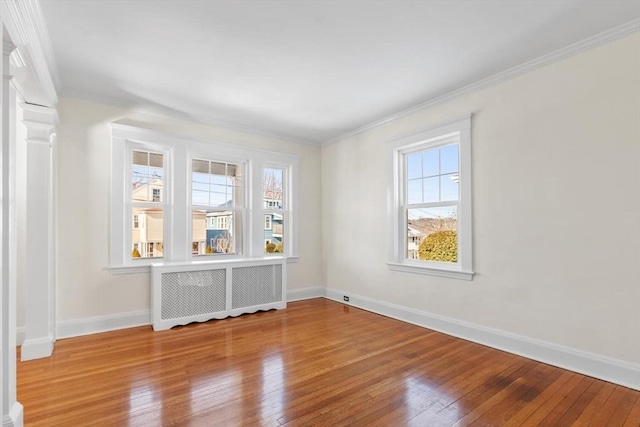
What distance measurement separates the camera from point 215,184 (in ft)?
15.4

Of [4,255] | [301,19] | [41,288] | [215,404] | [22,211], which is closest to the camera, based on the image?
[4,255]

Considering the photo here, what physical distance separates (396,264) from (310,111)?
7.59 ft

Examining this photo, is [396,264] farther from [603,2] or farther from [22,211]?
[22,211]

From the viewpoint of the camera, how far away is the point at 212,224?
4645 millimetres

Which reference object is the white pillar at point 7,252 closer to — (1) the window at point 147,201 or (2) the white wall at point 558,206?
(1) the window at point 147,201

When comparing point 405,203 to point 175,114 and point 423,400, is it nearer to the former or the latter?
point 423,400

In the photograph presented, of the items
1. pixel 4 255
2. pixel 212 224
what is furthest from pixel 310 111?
pixel 4 255

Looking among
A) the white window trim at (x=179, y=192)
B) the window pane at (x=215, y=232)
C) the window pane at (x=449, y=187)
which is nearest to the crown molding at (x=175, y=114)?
the white window trim at (x=179, y=192)

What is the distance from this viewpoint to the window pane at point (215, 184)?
4.52 metres

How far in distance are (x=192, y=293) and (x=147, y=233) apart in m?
0.99

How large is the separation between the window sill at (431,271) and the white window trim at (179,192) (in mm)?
1765

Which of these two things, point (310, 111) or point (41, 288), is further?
point (310, 111)

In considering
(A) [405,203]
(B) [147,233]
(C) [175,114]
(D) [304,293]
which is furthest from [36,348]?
(A) [405,203]

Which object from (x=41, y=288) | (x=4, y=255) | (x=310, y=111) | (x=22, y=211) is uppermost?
Result: (x=310, y=111)
